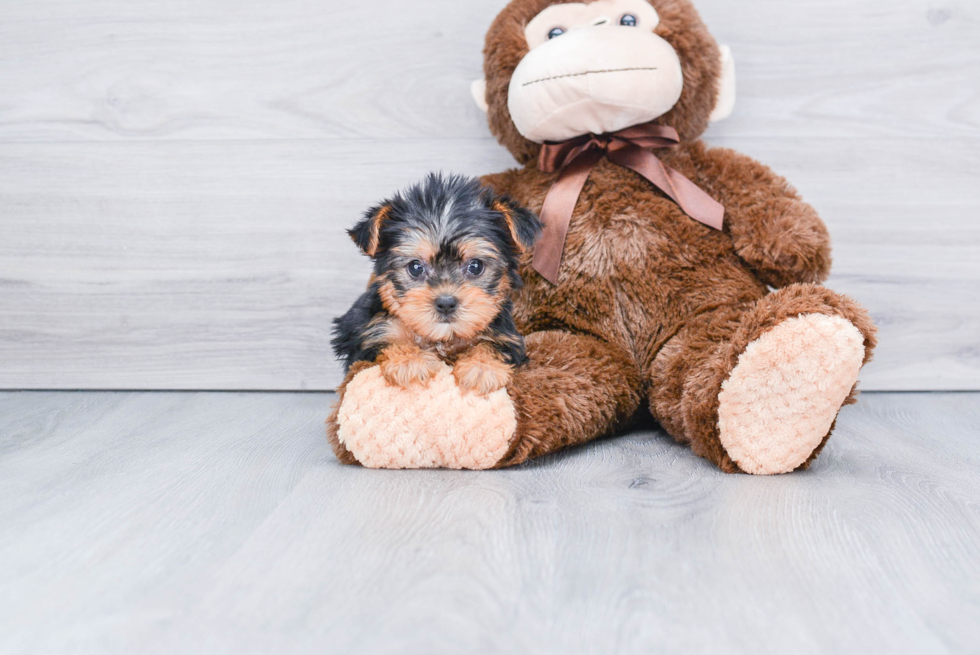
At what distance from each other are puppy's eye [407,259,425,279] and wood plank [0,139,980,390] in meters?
0.81

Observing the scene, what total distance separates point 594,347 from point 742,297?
1.10 feet

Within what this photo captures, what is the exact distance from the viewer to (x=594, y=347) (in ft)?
5.25

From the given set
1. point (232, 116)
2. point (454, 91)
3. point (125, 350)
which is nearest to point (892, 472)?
point (454, 91)

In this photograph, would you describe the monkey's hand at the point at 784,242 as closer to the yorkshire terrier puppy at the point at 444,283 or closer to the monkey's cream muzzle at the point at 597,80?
the monkey's cream muzzle at the point at 597,80

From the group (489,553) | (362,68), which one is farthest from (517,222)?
(362,68)

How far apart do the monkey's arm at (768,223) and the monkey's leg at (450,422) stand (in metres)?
0.53

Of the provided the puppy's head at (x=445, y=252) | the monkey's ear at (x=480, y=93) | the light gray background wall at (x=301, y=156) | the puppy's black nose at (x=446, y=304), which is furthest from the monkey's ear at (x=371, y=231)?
the light gray background wall at (x=301, y=156)

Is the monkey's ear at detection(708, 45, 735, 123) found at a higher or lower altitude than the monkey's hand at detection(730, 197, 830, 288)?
higher

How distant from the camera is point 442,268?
1.35 metres

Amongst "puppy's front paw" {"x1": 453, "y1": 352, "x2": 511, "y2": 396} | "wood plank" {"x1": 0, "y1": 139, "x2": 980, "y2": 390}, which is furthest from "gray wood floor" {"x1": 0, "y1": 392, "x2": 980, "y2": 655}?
"wood plank" {"x1": 0, "y1": 139, "x2": 980, "y2": 390}

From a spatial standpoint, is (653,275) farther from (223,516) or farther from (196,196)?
(196,196)

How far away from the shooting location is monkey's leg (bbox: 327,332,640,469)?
135 cm

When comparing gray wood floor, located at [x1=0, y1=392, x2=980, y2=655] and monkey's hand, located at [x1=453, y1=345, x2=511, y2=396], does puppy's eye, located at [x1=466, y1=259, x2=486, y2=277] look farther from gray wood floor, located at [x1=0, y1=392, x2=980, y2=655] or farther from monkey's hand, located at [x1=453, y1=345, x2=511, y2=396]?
gray wood floor, located at [x1=0, y1=392, x2=980, y2=655]

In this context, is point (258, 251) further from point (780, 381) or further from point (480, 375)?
point (780, 381)
